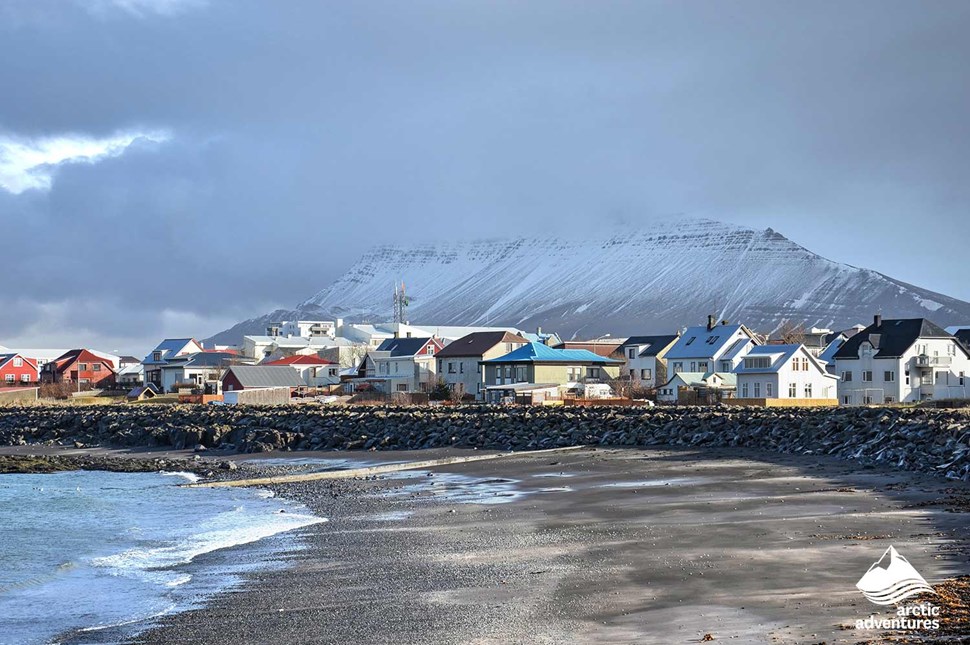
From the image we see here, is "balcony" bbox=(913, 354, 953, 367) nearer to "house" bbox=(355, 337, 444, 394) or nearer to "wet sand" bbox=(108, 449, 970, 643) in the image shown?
"house" bbox=(355, 337, 444, 394)

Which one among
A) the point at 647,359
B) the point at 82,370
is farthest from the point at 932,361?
the point at 82,370

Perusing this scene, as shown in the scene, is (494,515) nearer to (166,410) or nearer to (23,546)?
(23,546)

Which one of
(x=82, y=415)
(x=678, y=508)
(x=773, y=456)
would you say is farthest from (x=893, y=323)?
(x=678, y=508)

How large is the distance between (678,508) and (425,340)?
7977 cm

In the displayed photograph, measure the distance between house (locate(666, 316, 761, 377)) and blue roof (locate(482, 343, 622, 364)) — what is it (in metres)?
6.45

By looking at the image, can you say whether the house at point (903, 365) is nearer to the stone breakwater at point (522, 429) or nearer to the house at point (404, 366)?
the stone breakwater at point (522, 429)

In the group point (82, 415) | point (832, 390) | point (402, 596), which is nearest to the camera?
point (402, 596)

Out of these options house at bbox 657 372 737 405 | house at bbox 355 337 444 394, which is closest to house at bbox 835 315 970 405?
house at bbox 657 372 737 405

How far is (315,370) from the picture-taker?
11456 cm

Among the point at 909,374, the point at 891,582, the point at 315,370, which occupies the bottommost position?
the point at 891,582

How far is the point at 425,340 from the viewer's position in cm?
10438

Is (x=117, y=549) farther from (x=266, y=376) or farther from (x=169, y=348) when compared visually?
(x=169, y=348)

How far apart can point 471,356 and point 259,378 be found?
18.9 metres

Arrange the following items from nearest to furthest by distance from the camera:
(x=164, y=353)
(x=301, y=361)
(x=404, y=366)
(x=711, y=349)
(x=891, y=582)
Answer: (x=891, y=582) < (x=711, y=349) < (x=404, y=366) < (x=301, y=361) < (x=164, y=353)
